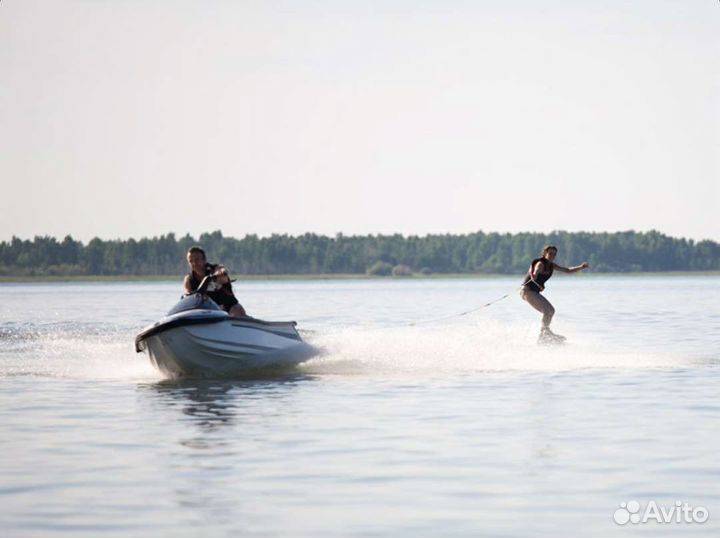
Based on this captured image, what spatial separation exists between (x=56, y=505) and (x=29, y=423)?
5.53 m

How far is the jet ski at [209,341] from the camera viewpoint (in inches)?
838

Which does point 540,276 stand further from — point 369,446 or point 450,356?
point 369,446

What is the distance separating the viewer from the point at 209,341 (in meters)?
21.6

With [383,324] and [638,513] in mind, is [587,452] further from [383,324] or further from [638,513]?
[383,324]

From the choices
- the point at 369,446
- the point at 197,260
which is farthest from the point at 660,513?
the point at 197,260

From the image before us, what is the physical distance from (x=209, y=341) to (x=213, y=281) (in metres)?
0.92

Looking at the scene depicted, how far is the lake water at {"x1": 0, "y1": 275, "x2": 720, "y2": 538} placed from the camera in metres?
10.6

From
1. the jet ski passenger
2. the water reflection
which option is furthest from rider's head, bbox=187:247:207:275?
the water reflection

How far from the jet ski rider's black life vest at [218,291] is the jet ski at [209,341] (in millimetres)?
297

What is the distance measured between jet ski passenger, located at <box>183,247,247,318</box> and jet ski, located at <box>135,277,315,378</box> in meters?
0.20

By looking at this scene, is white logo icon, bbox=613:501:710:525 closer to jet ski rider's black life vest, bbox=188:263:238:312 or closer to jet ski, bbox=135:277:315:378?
jet ski, bbox=135:277:315:378

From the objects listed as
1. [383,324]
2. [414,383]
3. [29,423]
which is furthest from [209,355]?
[383,324]

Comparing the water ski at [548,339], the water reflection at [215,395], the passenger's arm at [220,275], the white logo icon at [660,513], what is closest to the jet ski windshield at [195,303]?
the passenger's arm at [220,275]

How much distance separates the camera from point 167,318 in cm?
2128
